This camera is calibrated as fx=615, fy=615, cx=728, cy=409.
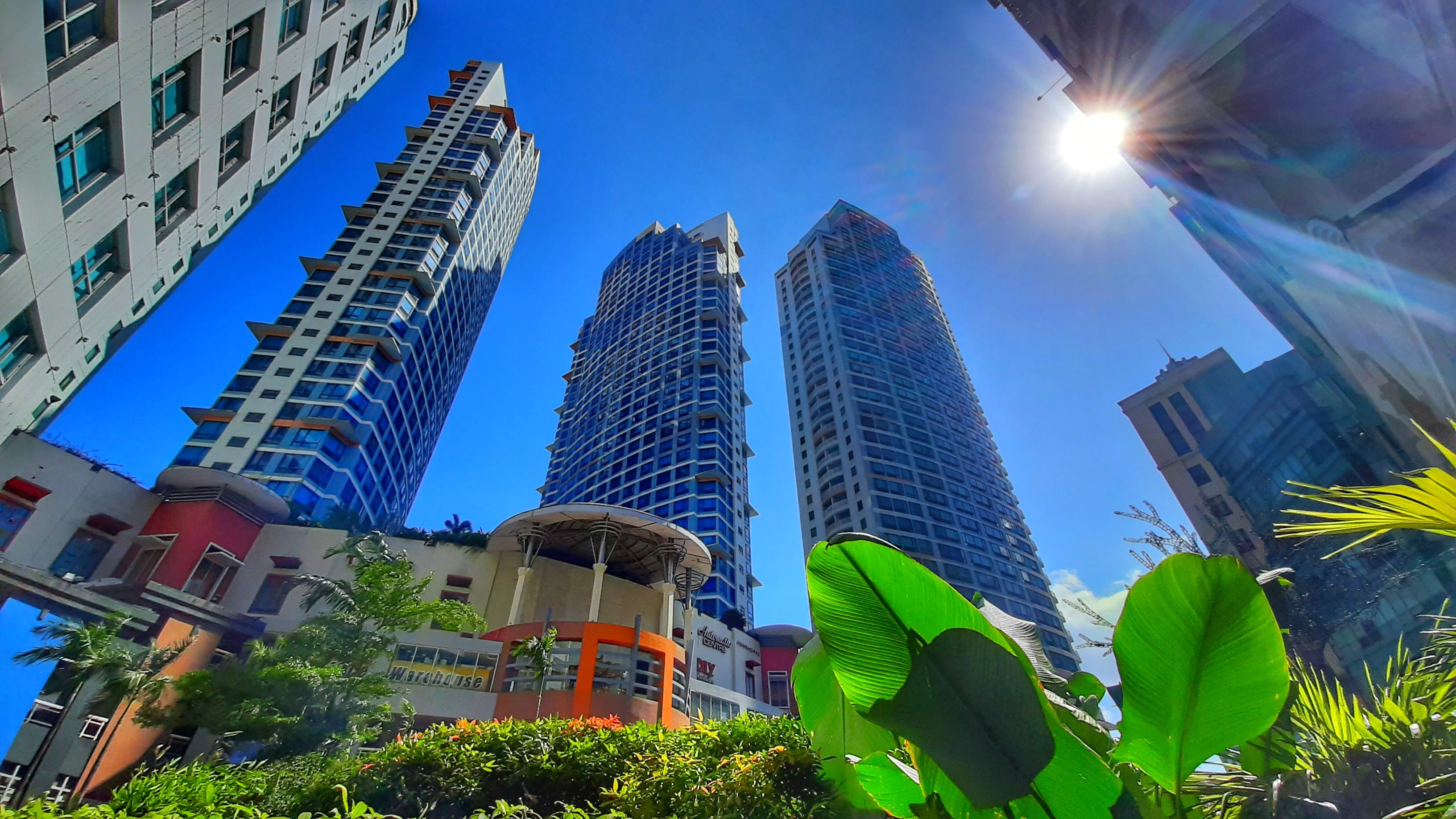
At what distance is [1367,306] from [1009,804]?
8778mm

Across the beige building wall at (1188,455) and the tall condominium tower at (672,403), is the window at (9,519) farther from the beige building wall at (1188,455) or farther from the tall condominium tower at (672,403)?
the beige building wall at (1188,455)

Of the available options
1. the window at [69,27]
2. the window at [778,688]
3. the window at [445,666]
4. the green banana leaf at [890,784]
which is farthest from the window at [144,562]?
the green banana leaf at [890,784]

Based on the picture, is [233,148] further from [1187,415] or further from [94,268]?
[1187,415]

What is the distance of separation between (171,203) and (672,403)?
1708 inches

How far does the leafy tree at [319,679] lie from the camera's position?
43.5ft

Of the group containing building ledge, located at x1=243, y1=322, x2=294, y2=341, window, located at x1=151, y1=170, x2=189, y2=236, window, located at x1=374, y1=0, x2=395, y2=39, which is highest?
building ledge, located at x1=243, y1=322, x2=294, y2=341

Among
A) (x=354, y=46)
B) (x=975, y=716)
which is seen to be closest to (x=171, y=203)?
(x=354, y=46)

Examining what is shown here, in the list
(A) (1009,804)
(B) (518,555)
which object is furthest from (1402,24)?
(B) (518,555)

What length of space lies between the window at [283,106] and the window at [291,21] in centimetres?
154

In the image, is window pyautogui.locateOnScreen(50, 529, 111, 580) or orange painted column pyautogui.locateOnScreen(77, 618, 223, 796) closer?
orange painted column pyautogui.locateOnScreen(77, 618, 223, 796)

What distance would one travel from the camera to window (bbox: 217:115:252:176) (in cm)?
1855

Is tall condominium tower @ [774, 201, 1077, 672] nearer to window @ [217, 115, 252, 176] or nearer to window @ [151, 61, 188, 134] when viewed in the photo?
window @ [217, 115, 252, 176]

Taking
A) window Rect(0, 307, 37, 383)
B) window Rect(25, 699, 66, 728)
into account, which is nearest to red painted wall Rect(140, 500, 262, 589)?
window Rect(25, 699, 66, 728)

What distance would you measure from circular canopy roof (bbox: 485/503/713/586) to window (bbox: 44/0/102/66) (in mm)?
20235
